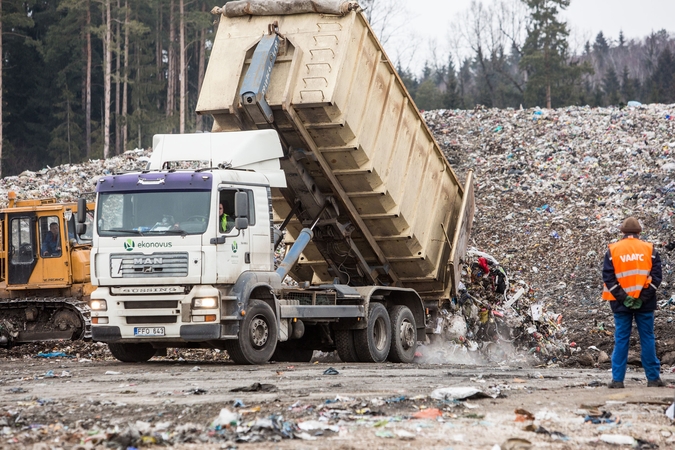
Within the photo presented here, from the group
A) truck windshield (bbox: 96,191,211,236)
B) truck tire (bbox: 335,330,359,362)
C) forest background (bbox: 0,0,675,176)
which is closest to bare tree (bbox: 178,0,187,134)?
forest background (bbox: 0,0,675,176)

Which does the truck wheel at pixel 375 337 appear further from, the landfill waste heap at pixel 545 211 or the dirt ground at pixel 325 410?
the dirt ground at pixel 325 410

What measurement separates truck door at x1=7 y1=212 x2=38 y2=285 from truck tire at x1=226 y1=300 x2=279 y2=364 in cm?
521

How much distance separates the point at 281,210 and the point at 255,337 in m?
2.06

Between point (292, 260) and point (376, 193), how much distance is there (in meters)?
1.28

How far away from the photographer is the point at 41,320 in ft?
44.6

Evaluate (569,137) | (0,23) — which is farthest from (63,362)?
(0,23)

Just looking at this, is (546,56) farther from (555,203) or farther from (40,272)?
(40,272)

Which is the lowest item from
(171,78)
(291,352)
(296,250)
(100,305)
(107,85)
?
(291,352)

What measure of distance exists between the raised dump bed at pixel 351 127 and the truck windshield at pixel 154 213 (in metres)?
1.25

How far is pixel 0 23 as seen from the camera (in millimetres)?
35750

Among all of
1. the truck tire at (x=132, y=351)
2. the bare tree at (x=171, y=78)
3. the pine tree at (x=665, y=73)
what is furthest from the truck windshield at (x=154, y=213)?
the pine tree at (x=665, y=73)

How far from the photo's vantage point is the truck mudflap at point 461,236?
474 inches

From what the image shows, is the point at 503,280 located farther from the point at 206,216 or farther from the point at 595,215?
the point at 595,215

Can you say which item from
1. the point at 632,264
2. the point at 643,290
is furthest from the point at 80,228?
the point at 643,290
